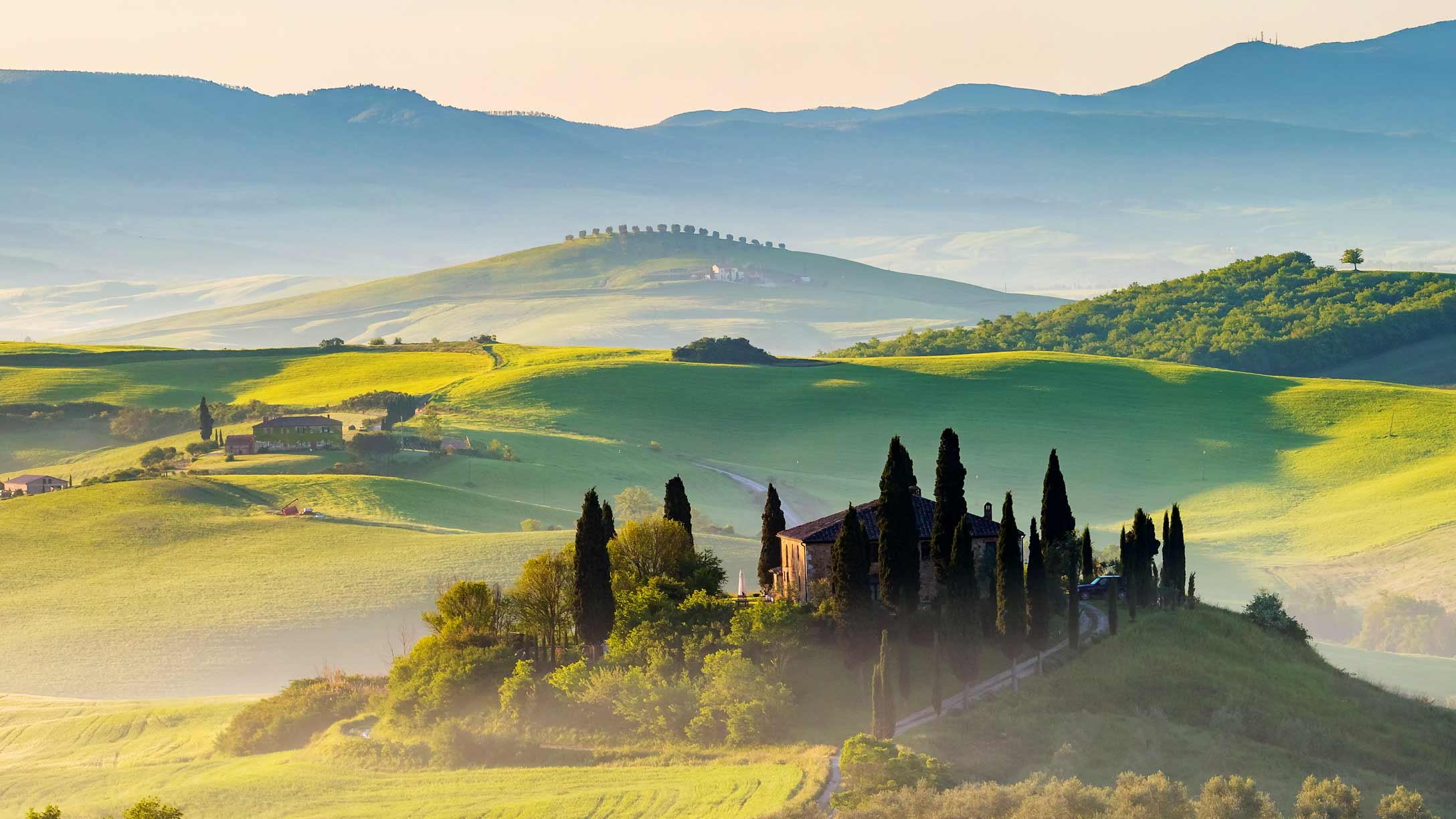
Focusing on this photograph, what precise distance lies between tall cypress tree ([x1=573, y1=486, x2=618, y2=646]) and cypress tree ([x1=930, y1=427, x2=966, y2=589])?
14746 millimetres

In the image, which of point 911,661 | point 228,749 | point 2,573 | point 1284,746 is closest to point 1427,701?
point 1284,746

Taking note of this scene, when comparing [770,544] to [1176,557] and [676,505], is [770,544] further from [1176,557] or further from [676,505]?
[1176,557]

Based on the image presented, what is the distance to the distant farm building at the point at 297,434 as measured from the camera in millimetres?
160500

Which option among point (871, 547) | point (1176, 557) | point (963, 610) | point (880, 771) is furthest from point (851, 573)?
point (1176, 557)

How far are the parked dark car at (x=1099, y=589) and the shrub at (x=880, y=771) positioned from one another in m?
21.7

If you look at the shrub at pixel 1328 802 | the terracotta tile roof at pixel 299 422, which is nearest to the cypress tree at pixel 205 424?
the terracotta tile roof at pixel 299 422

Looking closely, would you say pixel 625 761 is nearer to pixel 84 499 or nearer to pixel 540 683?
pixel 540 683

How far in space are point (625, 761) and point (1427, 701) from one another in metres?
36.9

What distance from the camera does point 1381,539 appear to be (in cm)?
14400

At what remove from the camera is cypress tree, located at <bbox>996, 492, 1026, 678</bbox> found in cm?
7362

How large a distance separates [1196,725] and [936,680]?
32.9ft

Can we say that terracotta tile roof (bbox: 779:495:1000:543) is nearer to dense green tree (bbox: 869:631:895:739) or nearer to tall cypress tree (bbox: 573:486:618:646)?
tall cypress tree (bbox: 573:486:618:646)

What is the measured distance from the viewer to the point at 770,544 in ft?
284

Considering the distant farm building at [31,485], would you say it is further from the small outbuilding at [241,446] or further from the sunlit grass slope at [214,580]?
the small outbuilding at [241,446]
